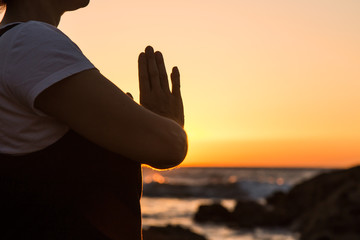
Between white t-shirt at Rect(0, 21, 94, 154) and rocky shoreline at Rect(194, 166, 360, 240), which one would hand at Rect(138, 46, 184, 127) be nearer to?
white t-shirt at Rect(0, 21, 94, 154)

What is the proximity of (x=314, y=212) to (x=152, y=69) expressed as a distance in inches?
506

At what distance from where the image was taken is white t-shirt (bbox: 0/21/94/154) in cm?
104

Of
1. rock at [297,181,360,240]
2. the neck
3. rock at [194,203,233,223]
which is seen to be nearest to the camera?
the neck

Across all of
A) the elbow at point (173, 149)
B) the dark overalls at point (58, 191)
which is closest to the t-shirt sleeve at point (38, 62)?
the dark overalls at point (58, 191)

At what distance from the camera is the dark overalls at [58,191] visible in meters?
1.15

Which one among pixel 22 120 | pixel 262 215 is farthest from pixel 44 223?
pixel 262 215

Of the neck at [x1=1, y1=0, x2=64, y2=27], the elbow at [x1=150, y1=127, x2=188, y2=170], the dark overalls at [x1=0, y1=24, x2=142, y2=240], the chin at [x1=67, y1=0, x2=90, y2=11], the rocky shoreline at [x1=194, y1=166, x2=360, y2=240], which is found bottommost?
the dark overalls at [x1=0, y1=24, x2=142, y2=240]

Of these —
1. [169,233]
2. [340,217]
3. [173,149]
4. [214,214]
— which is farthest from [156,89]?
[214,214]

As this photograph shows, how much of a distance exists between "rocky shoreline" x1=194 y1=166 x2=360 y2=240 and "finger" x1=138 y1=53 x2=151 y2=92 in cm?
959

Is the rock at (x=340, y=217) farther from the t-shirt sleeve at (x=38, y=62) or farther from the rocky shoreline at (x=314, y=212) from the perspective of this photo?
the t-shirt sleeve at (x=38, y=62)

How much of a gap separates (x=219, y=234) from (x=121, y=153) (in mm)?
13301

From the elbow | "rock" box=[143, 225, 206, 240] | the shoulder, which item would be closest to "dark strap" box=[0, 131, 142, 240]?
the elbow

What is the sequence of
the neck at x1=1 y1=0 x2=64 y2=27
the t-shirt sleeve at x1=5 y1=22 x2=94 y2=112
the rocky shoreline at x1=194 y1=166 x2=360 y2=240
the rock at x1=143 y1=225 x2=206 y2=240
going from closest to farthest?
the t-shirt sleeve at x1=5 y1=22 x2=94 y2=112 → the neck at x1=1 y1=0 x2=64 y2=27 → the rock at x1=143 y1=225 x2=206 y2=240 → the rocky shoreline at x1=194 y1=166 x2=360 y2=240

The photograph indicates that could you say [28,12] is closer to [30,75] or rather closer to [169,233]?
[30,75]
